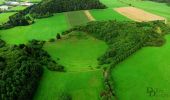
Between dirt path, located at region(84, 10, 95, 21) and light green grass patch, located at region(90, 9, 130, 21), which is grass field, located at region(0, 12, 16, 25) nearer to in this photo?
dirt path, located at region(84, 10, 95, 21)

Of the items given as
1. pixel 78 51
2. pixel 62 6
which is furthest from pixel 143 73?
pixel 62 6

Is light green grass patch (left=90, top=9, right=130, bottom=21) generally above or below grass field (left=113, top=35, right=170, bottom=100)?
above

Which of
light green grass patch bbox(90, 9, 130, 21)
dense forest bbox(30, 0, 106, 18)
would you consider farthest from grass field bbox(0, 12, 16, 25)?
light green grass patch bbox(90, 9, 130, 21)

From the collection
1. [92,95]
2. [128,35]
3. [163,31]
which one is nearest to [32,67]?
[92,95]

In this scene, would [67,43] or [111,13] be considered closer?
[67,43]

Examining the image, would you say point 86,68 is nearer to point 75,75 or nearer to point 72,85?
point 75,75

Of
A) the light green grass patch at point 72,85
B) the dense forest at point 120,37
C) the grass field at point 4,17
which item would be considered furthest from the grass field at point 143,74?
the grass field at point 4,17

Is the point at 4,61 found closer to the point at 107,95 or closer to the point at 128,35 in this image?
the point at 107,95
